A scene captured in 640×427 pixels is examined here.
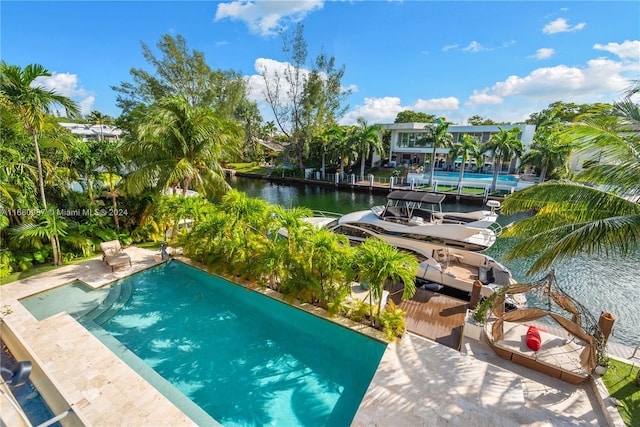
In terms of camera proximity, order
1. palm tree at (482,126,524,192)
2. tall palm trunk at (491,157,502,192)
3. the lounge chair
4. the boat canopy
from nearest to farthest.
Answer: the lounge chair → the boat canopy → palm tree at (482,126,524,192) → tall palm trunk at (491,157,502,192)

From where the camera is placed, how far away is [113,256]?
9.45 meters

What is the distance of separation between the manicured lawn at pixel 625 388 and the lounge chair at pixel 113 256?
1287 centimetres

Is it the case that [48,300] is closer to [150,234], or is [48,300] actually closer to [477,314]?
[150,234]

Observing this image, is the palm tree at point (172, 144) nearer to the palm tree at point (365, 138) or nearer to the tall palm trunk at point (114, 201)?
the tall palm trunk at point (114, 201)

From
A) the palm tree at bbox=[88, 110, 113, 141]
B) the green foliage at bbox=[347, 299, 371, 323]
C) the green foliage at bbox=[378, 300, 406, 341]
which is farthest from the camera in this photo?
the palm tree at bbox=[88, 110, 113, 141]

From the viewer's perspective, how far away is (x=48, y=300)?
771 cm

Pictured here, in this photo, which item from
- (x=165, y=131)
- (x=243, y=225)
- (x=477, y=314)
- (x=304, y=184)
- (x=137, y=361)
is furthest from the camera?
(x=304, y=184)

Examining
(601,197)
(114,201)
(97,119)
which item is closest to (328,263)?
(601,197)

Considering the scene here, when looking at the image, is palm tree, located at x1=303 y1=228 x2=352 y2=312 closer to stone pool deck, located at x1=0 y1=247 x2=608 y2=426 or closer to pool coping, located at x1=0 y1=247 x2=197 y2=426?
stone pool deck, located at x1=0 y1=247 x2=608 y2=426

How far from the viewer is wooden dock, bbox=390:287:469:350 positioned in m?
7.21

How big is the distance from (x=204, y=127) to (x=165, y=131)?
1415 millimetres

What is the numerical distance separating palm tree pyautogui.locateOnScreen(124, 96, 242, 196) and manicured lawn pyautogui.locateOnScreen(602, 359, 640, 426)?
12606 millimetres

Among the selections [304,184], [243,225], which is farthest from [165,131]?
[304,184]


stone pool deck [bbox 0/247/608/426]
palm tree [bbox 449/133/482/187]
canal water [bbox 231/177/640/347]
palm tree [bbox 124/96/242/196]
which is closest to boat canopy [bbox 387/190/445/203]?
canal water [bbox 231/177/640/347]
